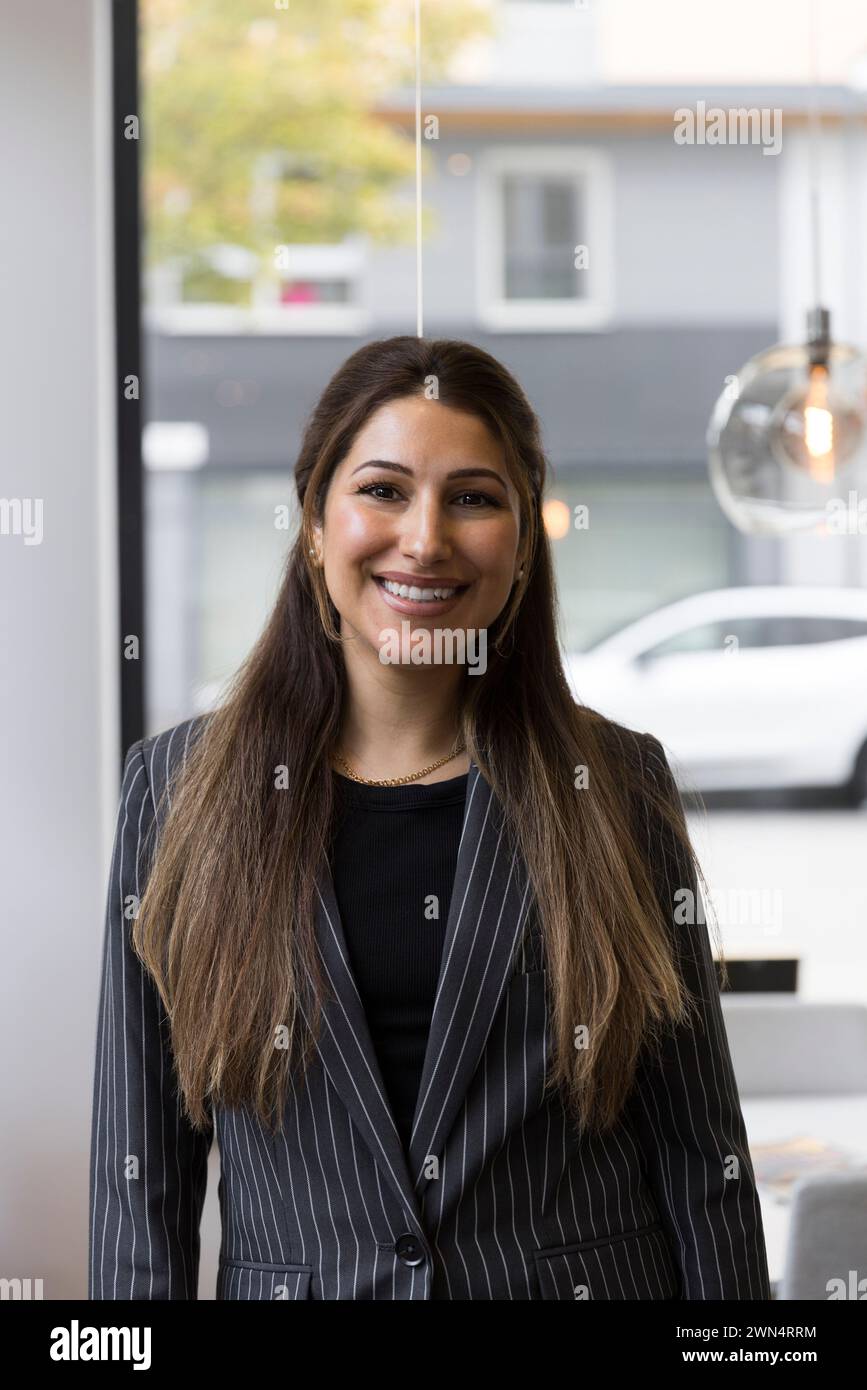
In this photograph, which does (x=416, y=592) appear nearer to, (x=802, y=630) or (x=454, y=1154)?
(x=454, y=1154)

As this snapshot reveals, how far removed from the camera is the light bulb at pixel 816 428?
2523 mm

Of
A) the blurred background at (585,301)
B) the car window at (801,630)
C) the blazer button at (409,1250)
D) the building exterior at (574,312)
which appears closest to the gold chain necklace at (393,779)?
the blazer button at (409,1250)

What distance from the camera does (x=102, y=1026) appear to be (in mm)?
1348

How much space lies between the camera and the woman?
4.06 ft

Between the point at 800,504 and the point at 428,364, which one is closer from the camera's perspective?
the point at 428,364

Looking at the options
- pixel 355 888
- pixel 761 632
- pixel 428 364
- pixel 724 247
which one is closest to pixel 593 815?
pixel 355 888

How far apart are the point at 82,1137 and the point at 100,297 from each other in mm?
1299

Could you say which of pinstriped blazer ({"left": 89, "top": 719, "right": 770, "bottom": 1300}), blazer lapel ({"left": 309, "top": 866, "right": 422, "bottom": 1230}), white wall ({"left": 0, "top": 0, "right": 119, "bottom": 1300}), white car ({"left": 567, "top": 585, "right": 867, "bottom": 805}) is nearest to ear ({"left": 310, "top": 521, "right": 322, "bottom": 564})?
pinstriped blazer ({"left": 89, "top": 719, "right": 770, "bottom": 1300})

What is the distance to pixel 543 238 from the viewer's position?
4043 mm

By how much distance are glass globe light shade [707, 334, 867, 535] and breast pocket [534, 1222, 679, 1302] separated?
5.13 ft

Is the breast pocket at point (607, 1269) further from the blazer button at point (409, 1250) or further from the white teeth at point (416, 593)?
the white teeth at point (416, 593)

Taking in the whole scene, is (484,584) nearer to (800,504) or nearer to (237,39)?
(800,504)

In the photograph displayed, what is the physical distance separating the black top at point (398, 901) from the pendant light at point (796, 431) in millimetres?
1417

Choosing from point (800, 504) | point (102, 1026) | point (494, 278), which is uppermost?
point (494, 278)
